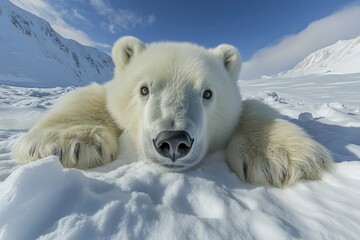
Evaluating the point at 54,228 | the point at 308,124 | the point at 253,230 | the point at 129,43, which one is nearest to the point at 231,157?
the point at 253,230

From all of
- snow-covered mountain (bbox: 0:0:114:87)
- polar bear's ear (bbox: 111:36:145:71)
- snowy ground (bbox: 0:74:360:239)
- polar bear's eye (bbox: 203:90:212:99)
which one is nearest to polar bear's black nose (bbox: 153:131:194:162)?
snowy ground (bbox: 0:74:360:239)

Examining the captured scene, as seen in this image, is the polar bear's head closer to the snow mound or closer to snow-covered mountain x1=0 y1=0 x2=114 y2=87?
the snow mound

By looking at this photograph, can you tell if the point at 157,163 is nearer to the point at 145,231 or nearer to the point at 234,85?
the point at 145,231

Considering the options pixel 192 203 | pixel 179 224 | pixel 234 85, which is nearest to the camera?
pixel 179 224

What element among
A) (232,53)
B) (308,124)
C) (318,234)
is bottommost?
(308,124)

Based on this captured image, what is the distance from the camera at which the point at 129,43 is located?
291cm

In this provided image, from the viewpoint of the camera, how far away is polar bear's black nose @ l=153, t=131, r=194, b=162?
155 cm

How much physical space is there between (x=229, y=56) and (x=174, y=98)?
4.23ft

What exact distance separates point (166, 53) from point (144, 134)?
0.99 meters

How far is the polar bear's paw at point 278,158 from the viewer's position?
5.64 ft

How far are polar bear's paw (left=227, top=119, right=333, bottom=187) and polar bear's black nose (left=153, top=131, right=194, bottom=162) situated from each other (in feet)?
1.38

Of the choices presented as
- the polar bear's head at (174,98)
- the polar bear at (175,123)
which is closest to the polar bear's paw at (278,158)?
the polar bear at (175,123)

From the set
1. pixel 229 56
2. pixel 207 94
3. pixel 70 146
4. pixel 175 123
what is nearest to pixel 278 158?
pixel 175 123

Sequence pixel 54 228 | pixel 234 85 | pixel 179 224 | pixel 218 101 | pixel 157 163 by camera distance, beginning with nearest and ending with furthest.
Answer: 1. pixel 54 228
2. pixel 179 224
3. pixel 157 163
4. pixel 218 101
5. pixel 234 85
